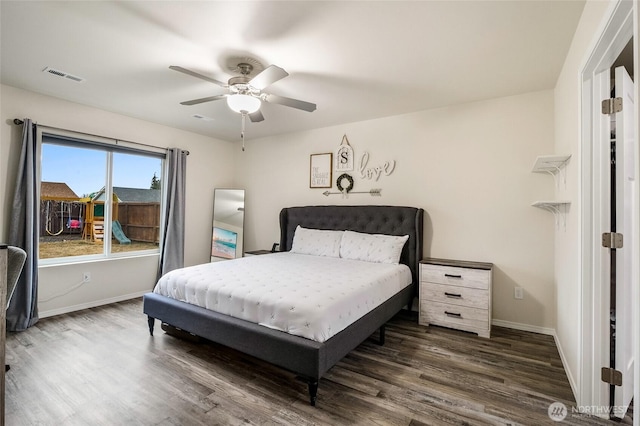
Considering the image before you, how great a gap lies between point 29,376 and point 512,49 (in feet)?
14.6

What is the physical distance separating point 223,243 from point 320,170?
7.25 feet

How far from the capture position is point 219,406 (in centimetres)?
184

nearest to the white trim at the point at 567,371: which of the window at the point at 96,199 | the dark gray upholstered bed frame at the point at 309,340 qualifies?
the dark gray upholstered bed frame at the point at 309,340

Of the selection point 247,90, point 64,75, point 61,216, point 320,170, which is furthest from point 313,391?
point 61,216

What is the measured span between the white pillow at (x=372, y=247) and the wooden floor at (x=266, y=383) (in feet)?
3.00

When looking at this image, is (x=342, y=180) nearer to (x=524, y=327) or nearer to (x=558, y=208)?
(x=558, y=208)

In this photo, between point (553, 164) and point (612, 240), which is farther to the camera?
point (553, 164)

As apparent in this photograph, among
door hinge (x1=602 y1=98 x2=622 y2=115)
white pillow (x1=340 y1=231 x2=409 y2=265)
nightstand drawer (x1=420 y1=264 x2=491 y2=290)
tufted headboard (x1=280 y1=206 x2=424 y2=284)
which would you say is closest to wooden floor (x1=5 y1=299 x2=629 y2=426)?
nightstand drawer (x1=420 y1=264 x2=491 y2=290)

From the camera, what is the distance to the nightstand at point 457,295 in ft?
9.64

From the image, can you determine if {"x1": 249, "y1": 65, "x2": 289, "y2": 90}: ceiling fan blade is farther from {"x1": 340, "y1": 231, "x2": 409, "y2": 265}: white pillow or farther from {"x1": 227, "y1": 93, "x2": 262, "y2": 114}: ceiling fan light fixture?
{"x1": 340, "y1": 231, "x2": 409, "y2": 265}: white pillow

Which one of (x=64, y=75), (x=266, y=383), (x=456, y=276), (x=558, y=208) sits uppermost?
(x=64, y=75)

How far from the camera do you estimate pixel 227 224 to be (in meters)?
5.17

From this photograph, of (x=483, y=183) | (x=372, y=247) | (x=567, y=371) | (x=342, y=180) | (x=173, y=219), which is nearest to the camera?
(x=567, y=371)

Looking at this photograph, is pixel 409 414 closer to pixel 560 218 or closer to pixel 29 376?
pixel 560 218
